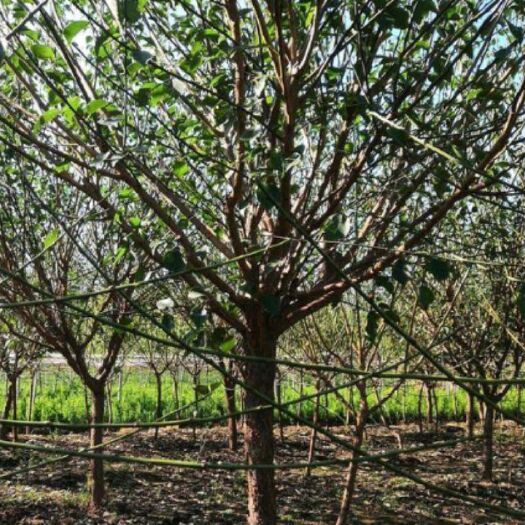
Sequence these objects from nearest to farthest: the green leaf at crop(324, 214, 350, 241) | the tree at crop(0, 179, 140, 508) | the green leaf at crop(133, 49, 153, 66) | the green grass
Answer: the green leaf at crop(133, 49, 153, 66) < the green leaf at crop(324, 214, 350, 241) < the tree at crop(0, 179, 140, 508) < the green grass

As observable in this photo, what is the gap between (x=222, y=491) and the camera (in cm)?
865

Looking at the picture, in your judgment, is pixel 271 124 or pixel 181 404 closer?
pixel 271 124

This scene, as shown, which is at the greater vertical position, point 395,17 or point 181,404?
point 395,17

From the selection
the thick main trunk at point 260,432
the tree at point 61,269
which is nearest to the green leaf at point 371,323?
the thick main trunk at point 260,432

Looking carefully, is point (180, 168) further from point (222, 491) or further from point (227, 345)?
point (222, 491)

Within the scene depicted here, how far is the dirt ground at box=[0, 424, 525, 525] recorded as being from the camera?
7297 millimetres

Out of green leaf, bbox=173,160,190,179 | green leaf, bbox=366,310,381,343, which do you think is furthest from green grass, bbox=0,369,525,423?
green leaf, bbox=173,160,190,179

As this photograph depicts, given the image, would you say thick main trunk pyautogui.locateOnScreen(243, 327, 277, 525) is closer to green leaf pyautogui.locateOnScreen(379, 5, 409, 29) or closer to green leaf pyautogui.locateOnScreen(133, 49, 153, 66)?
green leaf pyautogui.locateOnScreen(379, 5, 409, 29)

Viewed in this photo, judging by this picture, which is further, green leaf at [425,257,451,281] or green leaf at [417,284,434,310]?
green leaf at [417,284,434,310]

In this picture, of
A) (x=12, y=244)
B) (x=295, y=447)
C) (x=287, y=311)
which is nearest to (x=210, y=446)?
(x=295, y=447)

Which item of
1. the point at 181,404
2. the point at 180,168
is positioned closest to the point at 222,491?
the point at 181,404

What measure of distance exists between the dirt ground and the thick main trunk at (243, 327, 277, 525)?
3329mm

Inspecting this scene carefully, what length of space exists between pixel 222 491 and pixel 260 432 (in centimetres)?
602

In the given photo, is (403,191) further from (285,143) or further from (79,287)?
(79,287)
